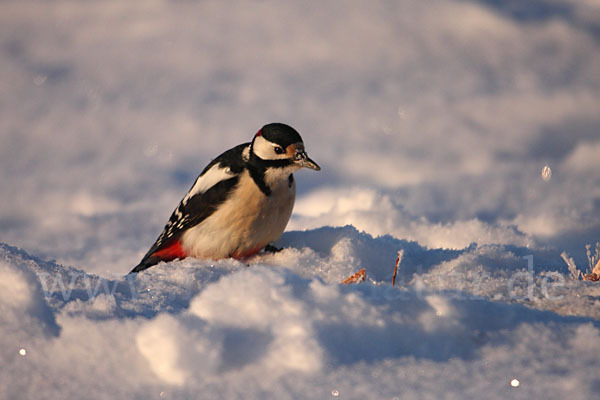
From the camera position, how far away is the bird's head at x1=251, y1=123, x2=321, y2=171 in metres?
4.12

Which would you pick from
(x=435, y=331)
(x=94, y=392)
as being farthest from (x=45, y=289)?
(x=435, y=331)

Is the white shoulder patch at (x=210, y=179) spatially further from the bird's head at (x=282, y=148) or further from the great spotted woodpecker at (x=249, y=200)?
the bird's head at (x=282, y=148)

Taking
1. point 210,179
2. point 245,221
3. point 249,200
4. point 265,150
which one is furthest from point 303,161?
point 210,179

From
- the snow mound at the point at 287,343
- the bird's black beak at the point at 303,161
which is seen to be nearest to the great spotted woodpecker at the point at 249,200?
the bird's black beak at the point at 303,161

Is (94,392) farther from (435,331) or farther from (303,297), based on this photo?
(435,331)

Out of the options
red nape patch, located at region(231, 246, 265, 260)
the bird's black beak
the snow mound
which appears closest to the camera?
the snow mound

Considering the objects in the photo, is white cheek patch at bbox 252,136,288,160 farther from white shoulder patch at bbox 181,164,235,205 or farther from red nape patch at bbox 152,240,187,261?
red nape patch at bbox 152,240,187,261

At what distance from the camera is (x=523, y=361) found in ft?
7.11

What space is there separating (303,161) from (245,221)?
1.91 ft

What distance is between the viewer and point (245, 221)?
13.5 ft

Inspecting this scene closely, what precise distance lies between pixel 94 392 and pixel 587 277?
307 centimetres

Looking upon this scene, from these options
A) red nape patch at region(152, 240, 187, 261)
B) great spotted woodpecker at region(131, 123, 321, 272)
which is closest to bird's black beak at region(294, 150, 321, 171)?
great spotted woodpecker at region(131, 123, 321, 272)

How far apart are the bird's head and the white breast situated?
15cm

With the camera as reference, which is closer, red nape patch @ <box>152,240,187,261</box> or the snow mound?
the snow mound
